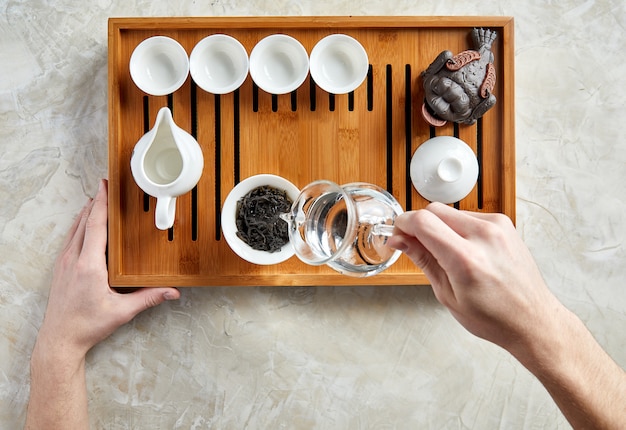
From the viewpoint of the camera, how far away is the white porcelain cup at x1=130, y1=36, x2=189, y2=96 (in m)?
1.03

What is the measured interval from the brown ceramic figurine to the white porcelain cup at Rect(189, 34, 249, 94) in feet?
1.28

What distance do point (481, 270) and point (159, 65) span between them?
30.9 inches

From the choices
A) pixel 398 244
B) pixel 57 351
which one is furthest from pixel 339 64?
pixel 57 351

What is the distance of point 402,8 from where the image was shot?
115 cm

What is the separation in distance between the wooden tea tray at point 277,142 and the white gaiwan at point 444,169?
0.13 ft

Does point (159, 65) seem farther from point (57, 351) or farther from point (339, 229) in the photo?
point (57, 351)

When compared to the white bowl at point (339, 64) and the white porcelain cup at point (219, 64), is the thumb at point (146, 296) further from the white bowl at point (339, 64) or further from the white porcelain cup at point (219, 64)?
the white bowl at point (339, 64)

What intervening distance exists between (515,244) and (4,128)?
45.7 inches

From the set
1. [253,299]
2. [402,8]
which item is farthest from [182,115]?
[402,8]

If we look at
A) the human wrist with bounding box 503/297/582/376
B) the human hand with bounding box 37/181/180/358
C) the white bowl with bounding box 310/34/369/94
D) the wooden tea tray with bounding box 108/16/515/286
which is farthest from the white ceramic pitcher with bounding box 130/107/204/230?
the human wrist with bounding box 503/297/582/376

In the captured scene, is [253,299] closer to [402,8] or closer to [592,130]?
[402,8]

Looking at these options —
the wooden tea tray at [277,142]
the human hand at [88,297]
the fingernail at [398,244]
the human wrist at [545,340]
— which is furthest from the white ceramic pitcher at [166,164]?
the human wrist at [545,340]

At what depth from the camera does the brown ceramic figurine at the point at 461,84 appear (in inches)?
37.7

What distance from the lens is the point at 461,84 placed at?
0.96m
